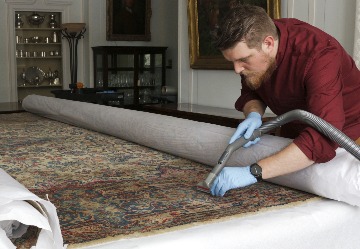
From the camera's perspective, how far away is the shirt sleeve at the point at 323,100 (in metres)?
1.82

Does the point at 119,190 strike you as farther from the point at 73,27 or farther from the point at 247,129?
the point at 73,27

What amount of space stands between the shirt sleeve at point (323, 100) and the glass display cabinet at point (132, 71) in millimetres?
6995

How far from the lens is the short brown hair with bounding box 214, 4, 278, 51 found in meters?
1.93

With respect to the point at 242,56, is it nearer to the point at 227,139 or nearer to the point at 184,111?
the point at 227,139

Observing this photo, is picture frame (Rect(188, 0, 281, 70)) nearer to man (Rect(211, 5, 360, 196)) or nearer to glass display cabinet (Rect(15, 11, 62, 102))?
man (Rect(211, 5, 360, 196))

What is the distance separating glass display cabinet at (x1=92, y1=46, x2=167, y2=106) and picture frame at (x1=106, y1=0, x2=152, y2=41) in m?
0.46

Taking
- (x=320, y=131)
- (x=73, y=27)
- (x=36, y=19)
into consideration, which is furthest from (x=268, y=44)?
(x=36, y=19)

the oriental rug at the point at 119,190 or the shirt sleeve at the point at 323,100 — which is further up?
the shirt sleeve at the point at 323,100

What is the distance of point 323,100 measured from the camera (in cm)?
186

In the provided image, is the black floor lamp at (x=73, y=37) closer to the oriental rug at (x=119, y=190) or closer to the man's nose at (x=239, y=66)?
the oriental rug at (x=119, y=190)

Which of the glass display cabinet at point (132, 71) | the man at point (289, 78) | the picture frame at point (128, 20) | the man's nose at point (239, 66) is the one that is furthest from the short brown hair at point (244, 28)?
the picture frame at point (128, 20)

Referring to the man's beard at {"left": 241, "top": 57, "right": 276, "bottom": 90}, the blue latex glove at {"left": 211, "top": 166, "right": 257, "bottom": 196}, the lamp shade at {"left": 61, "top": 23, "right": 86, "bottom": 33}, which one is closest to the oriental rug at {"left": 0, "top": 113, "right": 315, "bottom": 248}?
the blue latex glove at {"left": 211, "top": 166, "right": 257, "bottom": 196}

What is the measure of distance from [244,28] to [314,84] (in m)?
0.34

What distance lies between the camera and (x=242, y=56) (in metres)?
2.01
